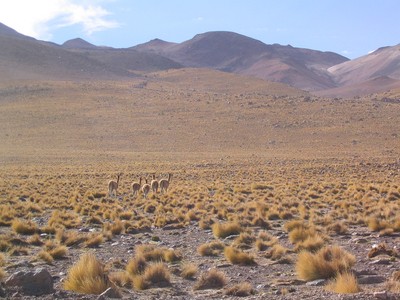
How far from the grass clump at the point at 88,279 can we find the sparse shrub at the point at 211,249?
11.6 feet

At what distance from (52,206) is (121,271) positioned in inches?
483

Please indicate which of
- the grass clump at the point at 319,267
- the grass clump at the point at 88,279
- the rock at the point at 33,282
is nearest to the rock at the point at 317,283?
the grass clump at the point at 319,267

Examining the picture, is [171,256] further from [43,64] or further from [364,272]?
[43,64]

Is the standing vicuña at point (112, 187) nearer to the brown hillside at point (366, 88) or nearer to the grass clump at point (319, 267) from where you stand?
the grass clump at point (319, 267)

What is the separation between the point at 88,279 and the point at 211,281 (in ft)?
6.31

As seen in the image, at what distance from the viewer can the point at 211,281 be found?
885 centimetres

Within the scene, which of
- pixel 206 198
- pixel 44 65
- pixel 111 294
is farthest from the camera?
pixel 44 65

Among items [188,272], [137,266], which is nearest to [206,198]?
[137,266]

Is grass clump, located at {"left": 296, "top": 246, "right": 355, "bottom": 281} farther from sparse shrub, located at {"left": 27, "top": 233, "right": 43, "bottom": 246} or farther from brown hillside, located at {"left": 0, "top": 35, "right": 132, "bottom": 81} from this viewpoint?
brown hillside, located at {"left": 0, "top": 35, "right": 132, "bottom": 81}

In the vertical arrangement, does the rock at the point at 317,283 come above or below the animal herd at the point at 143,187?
above

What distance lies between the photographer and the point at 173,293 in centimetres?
846

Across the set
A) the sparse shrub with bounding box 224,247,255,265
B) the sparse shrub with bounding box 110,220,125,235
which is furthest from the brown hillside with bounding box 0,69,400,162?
the sparse shrub with bounding box 224,247,255,265

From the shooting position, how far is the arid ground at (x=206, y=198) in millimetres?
9117

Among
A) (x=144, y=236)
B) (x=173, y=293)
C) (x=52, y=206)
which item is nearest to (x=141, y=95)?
(x=52, y=206)
